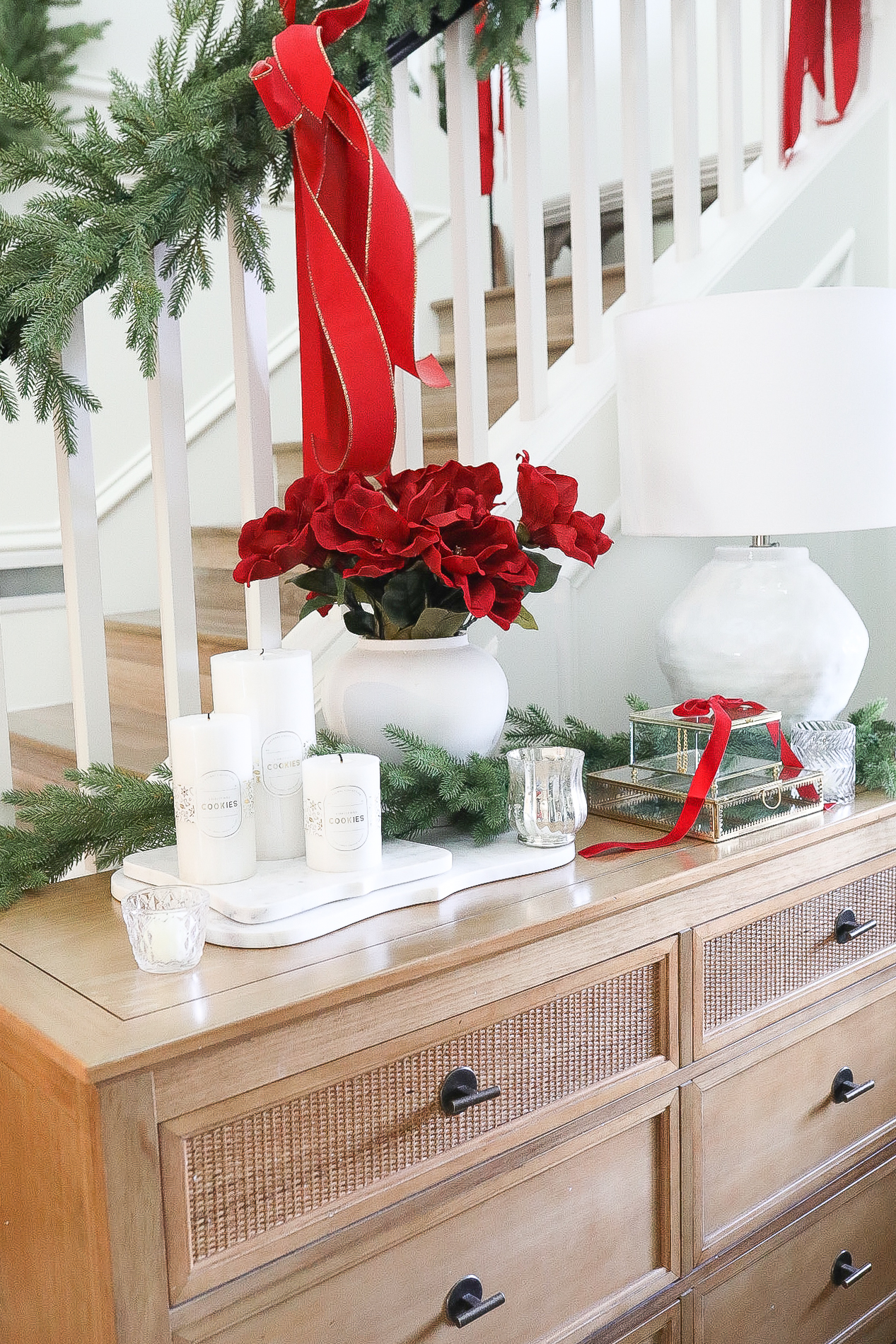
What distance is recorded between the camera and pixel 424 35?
4.24 feet

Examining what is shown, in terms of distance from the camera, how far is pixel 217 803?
958 mm

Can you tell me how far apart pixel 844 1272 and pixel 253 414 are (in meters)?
1.20

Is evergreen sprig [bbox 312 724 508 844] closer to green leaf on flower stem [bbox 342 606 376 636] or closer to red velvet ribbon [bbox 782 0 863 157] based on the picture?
green leaf on flower stem [bbox 342 606 376 636]

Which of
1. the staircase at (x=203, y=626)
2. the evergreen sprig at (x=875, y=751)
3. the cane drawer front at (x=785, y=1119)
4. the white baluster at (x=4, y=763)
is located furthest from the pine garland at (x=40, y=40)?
the cane drawer front at (x=785, y=1119)

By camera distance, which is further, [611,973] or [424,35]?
[424,35]

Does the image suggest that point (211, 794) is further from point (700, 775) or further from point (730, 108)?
→ point (730, 108)

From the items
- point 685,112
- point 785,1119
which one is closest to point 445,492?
point 785,1119

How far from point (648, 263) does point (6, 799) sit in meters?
1.13

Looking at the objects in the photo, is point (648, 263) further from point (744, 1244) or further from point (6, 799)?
point (744, 1244)

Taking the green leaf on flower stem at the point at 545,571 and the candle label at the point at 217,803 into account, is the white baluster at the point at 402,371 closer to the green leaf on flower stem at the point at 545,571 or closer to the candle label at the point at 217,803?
the green leaf on flower stem at the point at 545,571

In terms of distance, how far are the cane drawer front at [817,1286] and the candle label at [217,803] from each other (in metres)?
0.69

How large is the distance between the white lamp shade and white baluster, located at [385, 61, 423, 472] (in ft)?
0.97

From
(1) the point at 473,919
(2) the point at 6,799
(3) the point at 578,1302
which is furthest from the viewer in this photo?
(2) the point at 6,799

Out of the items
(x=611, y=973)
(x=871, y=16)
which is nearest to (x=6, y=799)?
(x=611, y=973)
